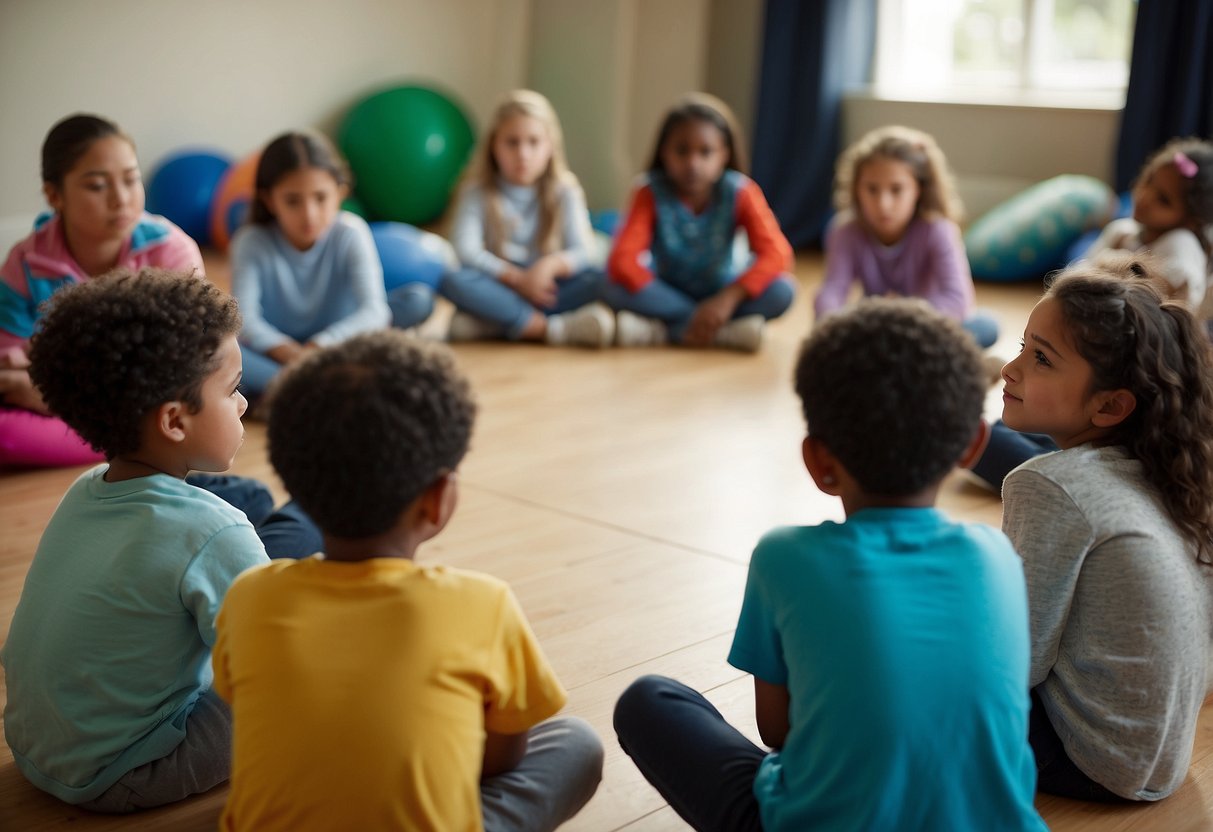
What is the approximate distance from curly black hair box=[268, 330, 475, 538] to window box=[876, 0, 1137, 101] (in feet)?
15.1

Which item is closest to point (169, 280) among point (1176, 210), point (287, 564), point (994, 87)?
point (287, 564)

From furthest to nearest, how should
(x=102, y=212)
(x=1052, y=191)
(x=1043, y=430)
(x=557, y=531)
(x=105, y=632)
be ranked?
(x=1052, y=191) → (x=102, y=212) → (x=557, y=531) → (x=1043, y=430) → (x=105, y=632)

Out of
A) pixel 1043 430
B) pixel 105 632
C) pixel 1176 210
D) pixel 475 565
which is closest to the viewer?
pixel 105 632

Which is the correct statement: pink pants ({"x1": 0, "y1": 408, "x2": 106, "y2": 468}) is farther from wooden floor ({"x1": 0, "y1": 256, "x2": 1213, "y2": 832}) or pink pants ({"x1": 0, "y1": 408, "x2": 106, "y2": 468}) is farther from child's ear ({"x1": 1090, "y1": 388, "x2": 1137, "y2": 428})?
child's ear ({"x1": 1090, "y1": 388, "x2": 1137, "y2": 428})

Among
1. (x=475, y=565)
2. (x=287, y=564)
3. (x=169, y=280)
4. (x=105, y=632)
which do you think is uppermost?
(x=169, y=280)

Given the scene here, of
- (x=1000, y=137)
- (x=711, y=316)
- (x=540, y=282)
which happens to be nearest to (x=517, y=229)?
(x=540, y=282)

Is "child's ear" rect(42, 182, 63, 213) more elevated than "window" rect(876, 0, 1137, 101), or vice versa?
"window" rect(876, 0, 1137, 101)

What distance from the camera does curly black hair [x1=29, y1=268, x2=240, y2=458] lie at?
4.03 ft

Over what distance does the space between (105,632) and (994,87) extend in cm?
495

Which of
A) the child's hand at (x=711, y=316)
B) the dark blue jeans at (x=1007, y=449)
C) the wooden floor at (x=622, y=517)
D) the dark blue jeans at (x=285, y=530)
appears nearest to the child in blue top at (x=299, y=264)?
the wooden floor at (x=622, y=517)

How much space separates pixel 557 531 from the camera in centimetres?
218

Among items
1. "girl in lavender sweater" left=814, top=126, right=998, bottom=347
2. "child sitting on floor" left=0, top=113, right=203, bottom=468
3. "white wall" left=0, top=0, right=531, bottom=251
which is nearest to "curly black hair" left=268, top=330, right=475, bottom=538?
"child sitting on floor" left=0, top=113, right=203, bottom=468

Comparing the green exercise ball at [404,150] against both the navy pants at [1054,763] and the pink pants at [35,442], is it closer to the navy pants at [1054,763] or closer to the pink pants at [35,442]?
the pink pants at [35,442]

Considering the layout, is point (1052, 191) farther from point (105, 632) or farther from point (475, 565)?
point (105, 632)
